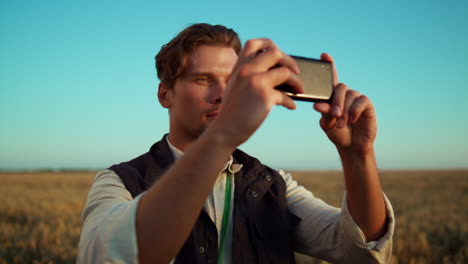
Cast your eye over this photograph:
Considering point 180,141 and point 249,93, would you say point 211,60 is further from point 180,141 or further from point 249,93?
point 249,93

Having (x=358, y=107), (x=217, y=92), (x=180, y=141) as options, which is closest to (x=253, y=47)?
(x=358, y=107)

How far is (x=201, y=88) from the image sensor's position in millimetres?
2105

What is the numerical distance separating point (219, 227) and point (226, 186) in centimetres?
25

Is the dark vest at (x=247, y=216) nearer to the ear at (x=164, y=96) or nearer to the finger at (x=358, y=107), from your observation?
the ear at (x=164, y=96)

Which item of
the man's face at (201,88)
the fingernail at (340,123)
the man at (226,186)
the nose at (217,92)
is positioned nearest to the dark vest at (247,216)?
the man at (226,186)

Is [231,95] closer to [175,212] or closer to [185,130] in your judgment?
[175,212]

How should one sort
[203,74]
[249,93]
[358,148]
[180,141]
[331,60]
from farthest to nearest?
1. [180,141]
2. [203,74]
3. [358,148]
4. [331,60]
5. [249,93]

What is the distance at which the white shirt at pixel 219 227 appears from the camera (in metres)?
1.17

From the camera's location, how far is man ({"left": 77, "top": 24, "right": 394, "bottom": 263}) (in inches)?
42.8

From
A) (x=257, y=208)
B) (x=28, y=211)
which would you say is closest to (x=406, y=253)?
(x=257, y=208)

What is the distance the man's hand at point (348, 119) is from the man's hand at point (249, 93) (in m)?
0.30

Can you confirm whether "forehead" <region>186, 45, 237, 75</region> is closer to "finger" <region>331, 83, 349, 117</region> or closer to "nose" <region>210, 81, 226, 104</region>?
"nose" <region>210, 81, 226, 104</region>

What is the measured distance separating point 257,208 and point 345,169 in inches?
25.3

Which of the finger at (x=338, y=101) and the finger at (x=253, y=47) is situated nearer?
the finger at (x=253, y=47)
